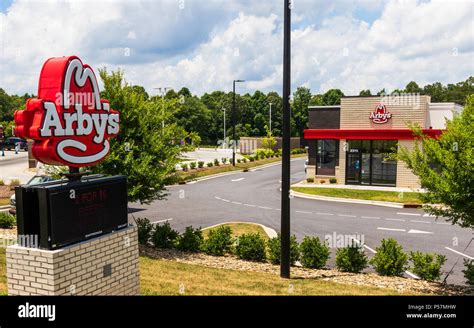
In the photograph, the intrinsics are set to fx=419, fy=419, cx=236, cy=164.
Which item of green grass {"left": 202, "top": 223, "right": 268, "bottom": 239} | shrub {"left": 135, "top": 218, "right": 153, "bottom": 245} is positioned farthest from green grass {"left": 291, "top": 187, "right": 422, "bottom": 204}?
shrub {"left": 135, "top": 218, "right": 153, "bottom": 245}

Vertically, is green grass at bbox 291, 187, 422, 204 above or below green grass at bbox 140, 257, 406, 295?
below

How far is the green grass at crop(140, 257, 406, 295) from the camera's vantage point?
9.81m

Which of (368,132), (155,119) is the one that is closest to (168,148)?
(155,119)

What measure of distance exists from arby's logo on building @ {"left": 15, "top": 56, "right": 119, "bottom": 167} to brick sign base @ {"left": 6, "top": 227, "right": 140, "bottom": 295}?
5.43 feet

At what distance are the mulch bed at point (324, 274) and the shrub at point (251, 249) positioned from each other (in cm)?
29

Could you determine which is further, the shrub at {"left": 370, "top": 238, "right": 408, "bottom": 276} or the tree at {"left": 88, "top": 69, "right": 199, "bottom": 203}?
the tree at {"left": 88, "top": 69, "right": 199, "bottom": 203}

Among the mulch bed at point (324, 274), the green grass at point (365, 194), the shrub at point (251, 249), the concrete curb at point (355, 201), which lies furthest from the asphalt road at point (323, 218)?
the shrub at point (251, 249)

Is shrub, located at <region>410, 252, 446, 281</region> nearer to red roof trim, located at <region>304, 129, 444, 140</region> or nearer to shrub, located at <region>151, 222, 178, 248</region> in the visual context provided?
shrub, located at <region>151, 222, 178, 248</region>

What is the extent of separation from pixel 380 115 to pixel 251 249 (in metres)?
21.9

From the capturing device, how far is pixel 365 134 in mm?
32188

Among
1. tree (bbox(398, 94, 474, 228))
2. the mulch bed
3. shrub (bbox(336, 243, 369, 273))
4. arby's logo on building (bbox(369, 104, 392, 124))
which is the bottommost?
the mulch bed

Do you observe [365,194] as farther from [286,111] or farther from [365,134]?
[286,111]

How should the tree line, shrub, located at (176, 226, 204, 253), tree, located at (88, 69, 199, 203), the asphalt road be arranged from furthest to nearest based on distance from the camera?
the tree line, the asphalt road, shrub, located at (176, 226, 204, 253), tree, located at (88, 69, 199, 203)

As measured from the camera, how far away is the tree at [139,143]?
13.7 meters
